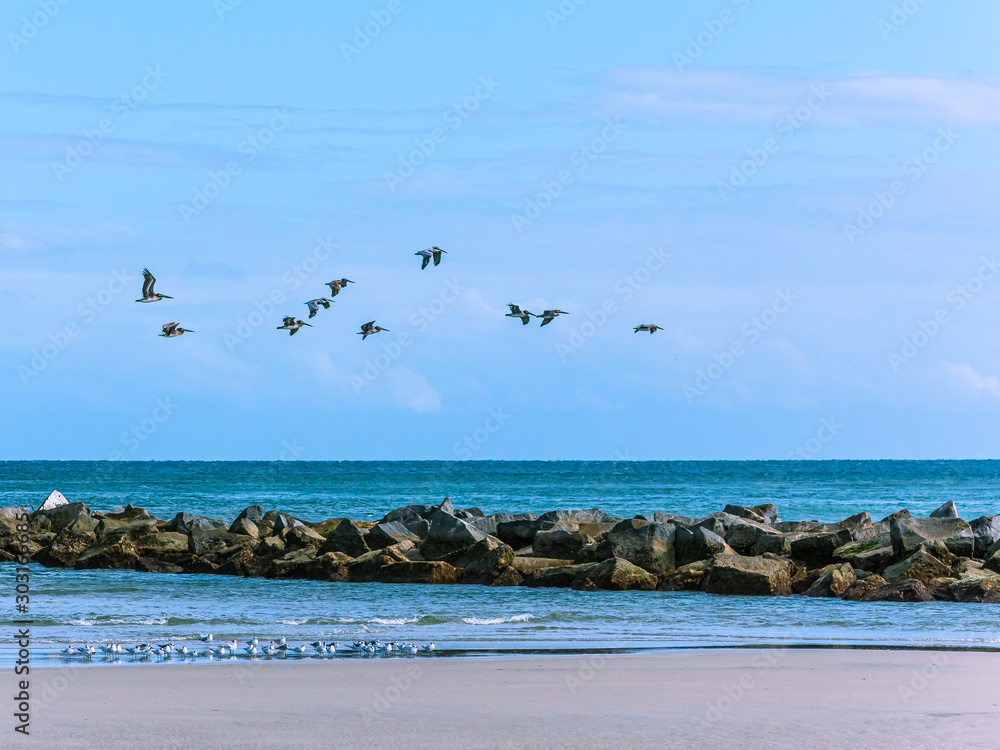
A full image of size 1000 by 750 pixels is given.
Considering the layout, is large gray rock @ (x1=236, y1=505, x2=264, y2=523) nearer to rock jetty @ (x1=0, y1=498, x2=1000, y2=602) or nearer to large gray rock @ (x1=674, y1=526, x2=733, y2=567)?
rock jetty @ (x1=0, y1=498, x2=1000, y2=602)

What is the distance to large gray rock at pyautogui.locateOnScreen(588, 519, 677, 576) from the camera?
802 inches

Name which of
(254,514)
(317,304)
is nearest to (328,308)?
(317,304)

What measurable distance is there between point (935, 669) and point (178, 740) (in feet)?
22.7

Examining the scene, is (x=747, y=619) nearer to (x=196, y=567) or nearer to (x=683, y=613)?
(x=683, y=613)

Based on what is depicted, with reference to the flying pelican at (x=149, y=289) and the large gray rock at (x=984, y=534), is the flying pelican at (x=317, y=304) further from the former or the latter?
the large gray rock at (x=984, y=534)

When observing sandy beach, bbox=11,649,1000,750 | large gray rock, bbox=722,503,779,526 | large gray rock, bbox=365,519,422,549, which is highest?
large gray rock, bbox=722,503,779,526

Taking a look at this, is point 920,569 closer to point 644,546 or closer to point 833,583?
point 833,583

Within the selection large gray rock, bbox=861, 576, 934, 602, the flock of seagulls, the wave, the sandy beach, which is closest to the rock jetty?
large gray rock, bbox=861, 576, 934, 602

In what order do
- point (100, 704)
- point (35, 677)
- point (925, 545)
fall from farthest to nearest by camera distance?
point (925, 545) → point (35, 677) → point (100, 704)

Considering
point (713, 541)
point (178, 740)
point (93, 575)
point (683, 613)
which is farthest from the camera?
point (93, 575)

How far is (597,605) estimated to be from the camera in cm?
1798

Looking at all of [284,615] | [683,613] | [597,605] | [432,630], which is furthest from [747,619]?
[284,615]

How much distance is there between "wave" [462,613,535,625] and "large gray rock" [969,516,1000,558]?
759cm

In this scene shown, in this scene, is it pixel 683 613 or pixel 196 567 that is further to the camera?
pixel 196 567
